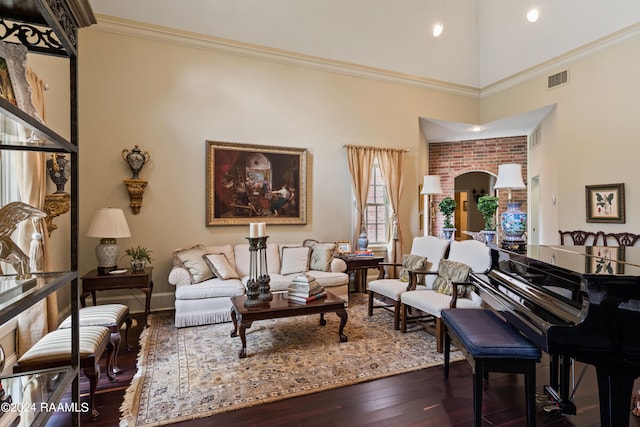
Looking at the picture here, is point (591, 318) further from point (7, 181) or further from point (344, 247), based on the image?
point (7, 181)

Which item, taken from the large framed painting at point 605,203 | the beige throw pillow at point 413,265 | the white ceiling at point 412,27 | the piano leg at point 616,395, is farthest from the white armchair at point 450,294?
the white ceiling at point 412,27

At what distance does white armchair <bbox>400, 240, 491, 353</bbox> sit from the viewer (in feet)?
10.4

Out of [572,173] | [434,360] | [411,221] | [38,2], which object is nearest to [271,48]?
[411,221]

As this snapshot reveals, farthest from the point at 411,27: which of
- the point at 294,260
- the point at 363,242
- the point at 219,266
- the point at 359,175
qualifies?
the point at 219,266

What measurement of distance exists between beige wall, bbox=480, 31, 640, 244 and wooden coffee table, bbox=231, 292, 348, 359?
4.26 metres

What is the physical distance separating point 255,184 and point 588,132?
516cm

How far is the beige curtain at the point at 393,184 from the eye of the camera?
5898 mm

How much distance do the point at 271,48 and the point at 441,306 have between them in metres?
4.47

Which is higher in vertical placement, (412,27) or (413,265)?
(412,27)

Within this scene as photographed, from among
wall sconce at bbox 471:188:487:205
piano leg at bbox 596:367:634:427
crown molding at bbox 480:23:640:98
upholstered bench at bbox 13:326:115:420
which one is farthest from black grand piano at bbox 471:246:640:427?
wall sconce at bbox 471:188:487:205

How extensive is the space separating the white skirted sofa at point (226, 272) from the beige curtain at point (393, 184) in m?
1.40

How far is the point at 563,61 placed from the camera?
5250 millimetres

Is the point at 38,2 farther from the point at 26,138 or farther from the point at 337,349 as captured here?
the point at 337,349

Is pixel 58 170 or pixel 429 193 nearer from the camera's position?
pixel 58 170
